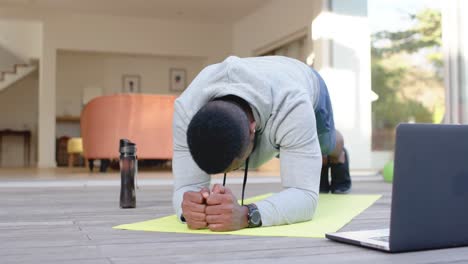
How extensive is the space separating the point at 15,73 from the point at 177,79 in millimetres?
3111

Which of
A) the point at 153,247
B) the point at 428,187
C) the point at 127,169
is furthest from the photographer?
the point at 127,169

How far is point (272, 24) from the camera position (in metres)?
8.31

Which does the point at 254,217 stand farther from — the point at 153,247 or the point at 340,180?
the point at 340,180

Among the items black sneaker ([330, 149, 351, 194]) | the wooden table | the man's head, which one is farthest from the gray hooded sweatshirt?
the wooden table

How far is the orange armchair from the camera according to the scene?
19.2 ft

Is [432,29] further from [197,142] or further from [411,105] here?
[197,142]

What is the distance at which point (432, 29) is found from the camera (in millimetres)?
5863

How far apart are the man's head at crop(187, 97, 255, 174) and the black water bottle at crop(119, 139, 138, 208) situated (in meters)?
0.87

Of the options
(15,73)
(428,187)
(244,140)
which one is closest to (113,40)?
(15,73)

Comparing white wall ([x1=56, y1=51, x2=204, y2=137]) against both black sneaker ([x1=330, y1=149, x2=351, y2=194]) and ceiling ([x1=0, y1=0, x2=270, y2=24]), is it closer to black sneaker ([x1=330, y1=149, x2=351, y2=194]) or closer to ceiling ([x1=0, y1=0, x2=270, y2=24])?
ceiling ([x1=0, y1=0, x2=270, y2=24])

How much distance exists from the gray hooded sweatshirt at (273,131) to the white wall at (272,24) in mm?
4971

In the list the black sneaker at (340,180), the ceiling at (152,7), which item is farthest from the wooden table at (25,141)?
the black sneaker at (340,180)

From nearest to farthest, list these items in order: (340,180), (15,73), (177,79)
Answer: (340,180)
(15,73)
(177,79)

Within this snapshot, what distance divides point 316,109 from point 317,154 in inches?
16.7
